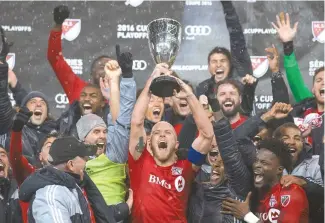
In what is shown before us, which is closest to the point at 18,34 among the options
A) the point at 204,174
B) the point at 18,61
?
the point at 18,61

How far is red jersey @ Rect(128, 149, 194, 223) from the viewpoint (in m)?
10.2

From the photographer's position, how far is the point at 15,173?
10594 millimetres

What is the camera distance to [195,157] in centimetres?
1029

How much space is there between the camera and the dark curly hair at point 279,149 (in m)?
10.6

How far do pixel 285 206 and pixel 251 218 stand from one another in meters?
0.29

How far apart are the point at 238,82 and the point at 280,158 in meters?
1.20

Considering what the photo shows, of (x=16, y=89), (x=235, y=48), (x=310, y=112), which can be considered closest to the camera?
(x=310, y=112)

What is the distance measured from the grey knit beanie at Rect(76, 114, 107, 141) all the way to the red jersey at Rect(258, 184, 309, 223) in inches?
62.5

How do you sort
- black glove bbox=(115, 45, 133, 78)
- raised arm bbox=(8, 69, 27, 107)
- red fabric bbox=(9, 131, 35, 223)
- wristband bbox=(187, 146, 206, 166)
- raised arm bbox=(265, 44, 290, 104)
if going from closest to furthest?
1. black glove bbox=(115, 45, 133, 78)
2. wristband bbox=(187, 146, 206, 166)
3. red fabric bbox=(9, 131, 35, 223)
4. raised arm bbox=(265, 44, 290, 104)
5. raised arm bbox=(8, 69, 27, 107)

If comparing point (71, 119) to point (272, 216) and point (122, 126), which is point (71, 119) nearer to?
point (122, 126)

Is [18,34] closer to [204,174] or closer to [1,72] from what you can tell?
[1,72]


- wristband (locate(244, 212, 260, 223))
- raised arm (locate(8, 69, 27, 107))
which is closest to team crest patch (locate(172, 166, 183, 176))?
wristband (locate(244, 212, 260, 223))

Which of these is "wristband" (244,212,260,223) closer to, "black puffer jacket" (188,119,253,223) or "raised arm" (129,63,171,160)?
"black puffer jacket" (188,119,253,223)

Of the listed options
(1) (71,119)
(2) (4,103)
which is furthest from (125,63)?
(1) (71,119)
